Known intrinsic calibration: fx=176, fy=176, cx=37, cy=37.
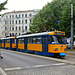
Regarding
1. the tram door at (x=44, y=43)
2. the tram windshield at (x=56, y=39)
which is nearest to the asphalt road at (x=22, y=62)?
the tram windshield at (x=56, y=39)

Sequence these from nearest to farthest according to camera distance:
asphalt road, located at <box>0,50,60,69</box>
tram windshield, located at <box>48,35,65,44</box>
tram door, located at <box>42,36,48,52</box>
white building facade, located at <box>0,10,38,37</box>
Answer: asphalt road, located at <box>0,50,60,69</box>, tram windshield, located at <box>48,35,65,44</box>, tram door, located at <box>42,36,48,52</box>, white building facade, located at <box>0,10,38,37</box>

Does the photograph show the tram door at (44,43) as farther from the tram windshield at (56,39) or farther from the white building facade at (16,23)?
the white building facade at (16,23)

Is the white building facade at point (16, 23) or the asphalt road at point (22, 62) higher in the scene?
the white building facade at point (16, 23)

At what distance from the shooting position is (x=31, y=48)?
23.6 meters

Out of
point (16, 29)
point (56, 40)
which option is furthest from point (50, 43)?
point (16, 29)

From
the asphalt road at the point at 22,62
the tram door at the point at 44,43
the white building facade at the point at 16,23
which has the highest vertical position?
the white building facade at the point at 16,23

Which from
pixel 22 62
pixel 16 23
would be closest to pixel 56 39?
pixel 22 62

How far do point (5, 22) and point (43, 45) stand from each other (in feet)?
259

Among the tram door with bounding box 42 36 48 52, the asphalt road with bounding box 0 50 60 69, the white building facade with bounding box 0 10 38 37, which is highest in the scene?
the white building facade with bounding box 0 10 38 37

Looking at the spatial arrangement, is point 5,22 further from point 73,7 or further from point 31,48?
point 31,48

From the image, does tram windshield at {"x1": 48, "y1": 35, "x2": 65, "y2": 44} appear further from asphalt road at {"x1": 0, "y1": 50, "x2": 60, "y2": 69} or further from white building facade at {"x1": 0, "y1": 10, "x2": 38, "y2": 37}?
white building facade at {"x1": 0, "y1": 10, "x2": 38, "y2": 37}

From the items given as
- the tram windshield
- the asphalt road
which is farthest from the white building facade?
the asphalt road

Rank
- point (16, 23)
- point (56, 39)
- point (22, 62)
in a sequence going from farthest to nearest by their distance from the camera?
point (16, 23)
point (56, 39)
point (22, 62)

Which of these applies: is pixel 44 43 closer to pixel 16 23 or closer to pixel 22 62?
pixel 22 62
